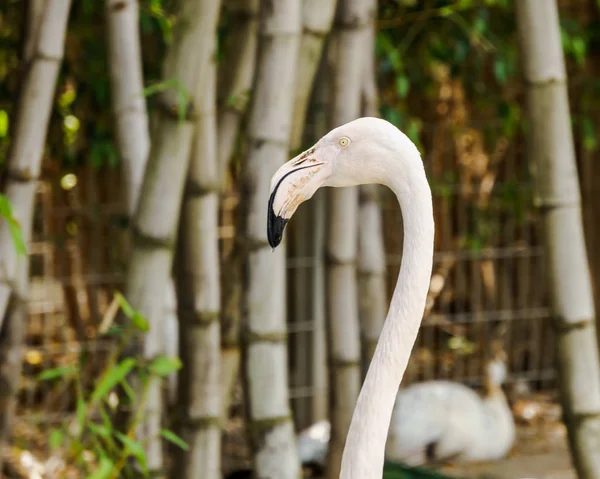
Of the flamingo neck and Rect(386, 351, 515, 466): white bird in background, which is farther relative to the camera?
Rect(386, 351, 515, 466): white bird in background

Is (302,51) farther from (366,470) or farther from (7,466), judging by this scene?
(7,466)

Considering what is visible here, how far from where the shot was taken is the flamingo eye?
1.52 m

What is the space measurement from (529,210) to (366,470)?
3490mm

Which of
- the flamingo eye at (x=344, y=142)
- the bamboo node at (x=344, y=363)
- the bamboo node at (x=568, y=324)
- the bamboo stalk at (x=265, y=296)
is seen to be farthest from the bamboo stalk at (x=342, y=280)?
the flamingo eye at (x=344, y=142)

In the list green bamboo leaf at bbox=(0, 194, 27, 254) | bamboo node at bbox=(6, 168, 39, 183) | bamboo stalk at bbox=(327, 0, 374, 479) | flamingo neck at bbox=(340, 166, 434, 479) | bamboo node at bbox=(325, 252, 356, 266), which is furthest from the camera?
bamboo node at bbox=(325, 252, 356, 266)

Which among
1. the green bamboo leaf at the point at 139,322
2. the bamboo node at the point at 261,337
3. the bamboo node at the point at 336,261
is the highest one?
the bamboo node at the point at 336,261

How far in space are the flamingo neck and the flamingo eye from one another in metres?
0.09

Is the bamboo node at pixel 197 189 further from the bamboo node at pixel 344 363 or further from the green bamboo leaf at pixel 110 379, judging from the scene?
the bamboo node at pixel 344 363

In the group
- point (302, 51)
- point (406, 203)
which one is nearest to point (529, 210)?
point (302, 51)

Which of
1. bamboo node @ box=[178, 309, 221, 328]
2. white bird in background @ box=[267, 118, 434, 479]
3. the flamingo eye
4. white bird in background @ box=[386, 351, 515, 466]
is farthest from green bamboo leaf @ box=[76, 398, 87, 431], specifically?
white bird in background @ box=[386, 351, 515, 466]

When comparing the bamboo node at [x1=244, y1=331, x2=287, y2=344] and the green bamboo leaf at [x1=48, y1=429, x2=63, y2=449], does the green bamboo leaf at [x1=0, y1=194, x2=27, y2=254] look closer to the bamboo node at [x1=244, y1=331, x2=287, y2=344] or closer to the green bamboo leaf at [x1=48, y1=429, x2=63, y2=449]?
the green bamboo leaf at [x1=48, y1=429, x2=63, y2=449]

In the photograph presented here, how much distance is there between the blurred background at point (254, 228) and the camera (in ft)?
7.24

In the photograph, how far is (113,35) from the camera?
2.48 meters

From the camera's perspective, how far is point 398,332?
4.90ft
